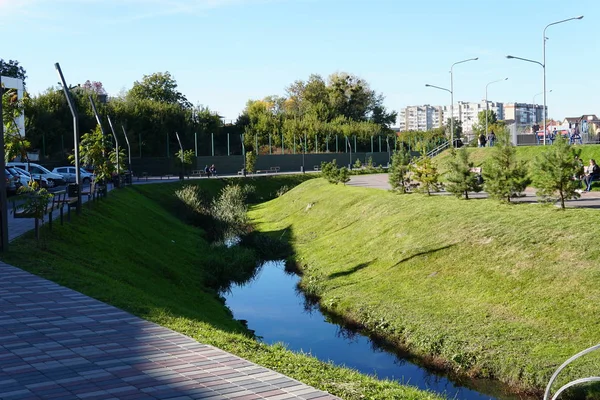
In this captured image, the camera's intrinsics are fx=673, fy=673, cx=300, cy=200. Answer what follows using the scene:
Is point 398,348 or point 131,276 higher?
point 131,276

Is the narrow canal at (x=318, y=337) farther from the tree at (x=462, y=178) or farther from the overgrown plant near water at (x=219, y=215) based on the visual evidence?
the overgrown plant near water at (x=219, y=215)

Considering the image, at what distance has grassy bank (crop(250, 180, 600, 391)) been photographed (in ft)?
41.8

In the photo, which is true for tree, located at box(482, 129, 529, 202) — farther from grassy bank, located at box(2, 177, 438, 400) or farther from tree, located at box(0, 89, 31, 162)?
tree, located at box(0, 89, 31, 162)

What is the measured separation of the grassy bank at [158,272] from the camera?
721 centimetres

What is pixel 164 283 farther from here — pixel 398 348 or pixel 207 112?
pixel 207 112

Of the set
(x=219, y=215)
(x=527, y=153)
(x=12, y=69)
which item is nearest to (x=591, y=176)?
(x=527, y=153)

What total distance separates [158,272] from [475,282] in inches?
327

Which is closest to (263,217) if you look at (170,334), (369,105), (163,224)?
(163,224)

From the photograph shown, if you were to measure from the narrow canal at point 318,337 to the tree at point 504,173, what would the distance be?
735 cm

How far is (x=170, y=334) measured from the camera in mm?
8094

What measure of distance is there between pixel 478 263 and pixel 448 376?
5456 millimetres

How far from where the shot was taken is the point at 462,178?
25.3 metres

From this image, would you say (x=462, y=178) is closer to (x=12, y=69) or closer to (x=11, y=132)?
(x=11, y=132)

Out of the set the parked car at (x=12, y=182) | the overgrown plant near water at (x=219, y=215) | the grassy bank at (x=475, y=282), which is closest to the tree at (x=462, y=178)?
the grassy bank at (x=475, y=282)
